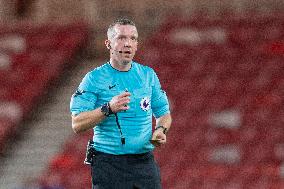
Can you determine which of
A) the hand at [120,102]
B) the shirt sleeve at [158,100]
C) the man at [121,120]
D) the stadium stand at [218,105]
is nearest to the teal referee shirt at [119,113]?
the man at [121,120]

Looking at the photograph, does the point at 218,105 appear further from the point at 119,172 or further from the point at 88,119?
the point at 88,119

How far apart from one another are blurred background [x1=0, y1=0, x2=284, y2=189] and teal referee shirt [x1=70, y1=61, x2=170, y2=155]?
3995 millimetres

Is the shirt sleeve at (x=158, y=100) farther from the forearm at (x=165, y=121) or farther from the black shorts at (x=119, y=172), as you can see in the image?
the black shorts at (x=119, y=172)

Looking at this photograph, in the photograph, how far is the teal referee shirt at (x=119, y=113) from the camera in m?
4.57

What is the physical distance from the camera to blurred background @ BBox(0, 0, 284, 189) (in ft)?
29.3

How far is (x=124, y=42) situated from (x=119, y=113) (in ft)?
1.22

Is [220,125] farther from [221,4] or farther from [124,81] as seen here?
[124,81]

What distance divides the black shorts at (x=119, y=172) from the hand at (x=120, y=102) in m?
0.37

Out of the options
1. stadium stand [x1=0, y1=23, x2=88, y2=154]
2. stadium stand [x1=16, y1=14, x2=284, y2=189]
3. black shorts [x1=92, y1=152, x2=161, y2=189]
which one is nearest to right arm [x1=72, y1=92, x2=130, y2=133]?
black shorts [x1=92, y1=152, x2=161, y2=189]

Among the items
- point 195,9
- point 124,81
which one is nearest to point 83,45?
point 195,9

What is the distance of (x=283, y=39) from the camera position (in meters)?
10.3

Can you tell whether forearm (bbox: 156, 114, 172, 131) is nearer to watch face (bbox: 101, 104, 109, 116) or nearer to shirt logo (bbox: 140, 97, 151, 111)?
shirt logo (bbox: 140, 97, 151, 111)

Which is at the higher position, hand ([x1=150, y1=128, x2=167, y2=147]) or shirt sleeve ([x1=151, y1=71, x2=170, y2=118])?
shirt sleeve ([x1=151, y1=71, x2=170, y2=118])

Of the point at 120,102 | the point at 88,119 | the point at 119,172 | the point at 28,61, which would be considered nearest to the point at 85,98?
the point at 88,119
